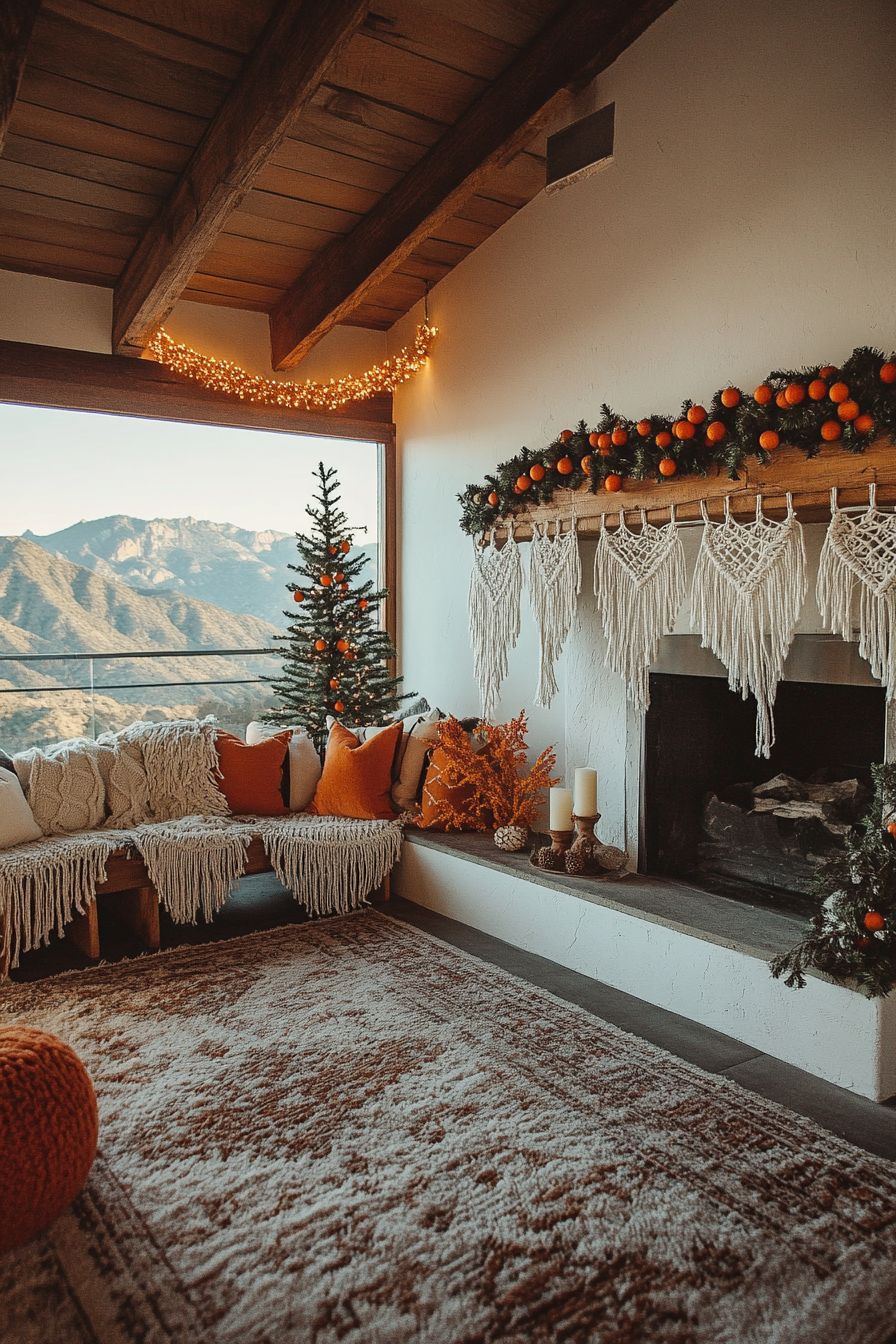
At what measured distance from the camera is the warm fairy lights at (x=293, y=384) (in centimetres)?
412

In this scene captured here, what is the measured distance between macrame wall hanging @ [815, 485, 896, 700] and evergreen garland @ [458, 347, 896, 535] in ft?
0.65

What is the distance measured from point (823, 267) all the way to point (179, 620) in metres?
4.31

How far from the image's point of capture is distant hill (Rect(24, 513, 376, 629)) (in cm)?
529

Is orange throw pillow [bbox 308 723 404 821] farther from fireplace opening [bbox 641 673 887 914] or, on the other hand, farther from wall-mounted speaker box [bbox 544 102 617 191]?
wall-mounted speaker box [bbox 544 102 617 191]

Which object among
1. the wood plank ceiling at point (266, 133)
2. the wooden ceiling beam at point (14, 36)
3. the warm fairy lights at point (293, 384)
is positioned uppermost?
the wood plank ceiling at point (266, 133)

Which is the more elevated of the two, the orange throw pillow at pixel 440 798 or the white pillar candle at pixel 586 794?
the white pillar candle at pixel 586 794

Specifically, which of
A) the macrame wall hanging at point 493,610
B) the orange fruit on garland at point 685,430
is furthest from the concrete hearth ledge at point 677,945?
the orange fruit on garland at point 685,430

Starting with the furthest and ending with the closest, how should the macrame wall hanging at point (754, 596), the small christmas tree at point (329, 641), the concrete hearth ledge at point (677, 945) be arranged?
the small christmas tree at point (329, 641) → the macrame wall hanging at point (754, 596) → the concrete hearth ledge at point (677, 945)

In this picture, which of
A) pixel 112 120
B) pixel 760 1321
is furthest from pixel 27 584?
pixel 760 1321

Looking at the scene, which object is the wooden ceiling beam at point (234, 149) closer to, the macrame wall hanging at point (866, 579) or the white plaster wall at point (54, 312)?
the white plaster wall at point (54, 312)

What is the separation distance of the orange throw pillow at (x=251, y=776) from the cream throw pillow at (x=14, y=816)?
30.0 inches

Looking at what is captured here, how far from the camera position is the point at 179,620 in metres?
A: 5.73

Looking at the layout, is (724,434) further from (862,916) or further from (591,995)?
(591,995)

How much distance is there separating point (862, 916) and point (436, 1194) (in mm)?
1223
